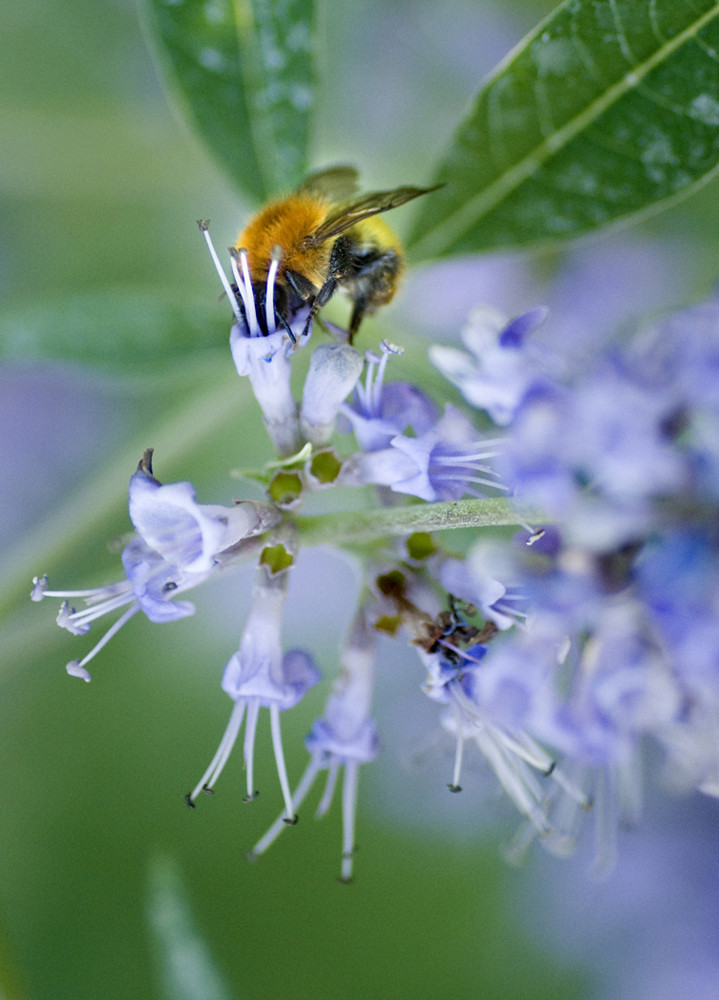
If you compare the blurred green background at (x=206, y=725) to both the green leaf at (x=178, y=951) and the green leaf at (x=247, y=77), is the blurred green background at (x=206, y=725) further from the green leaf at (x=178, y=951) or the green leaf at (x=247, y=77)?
the green leaf at (x=247, y=77)

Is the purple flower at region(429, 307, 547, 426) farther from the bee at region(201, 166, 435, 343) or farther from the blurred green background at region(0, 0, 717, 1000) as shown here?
the blurred green background at region(0, 0, 717, 1000)

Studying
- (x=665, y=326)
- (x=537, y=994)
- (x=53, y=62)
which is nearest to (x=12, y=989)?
(x=665, y=326)

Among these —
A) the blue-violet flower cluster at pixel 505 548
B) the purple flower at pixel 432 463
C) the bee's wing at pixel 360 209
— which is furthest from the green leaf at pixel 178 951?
the bee's wing at pixel 360 209

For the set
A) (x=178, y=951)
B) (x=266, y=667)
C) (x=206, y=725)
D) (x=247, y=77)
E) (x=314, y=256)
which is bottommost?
(x=206, y=725)

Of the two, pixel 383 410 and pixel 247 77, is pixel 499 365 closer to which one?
pixel 383 410

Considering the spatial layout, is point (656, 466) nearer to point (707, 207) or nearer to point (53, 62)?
point (707, 207)

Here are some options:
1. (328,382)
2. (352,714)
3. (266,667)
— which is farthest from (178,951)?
(328,382)

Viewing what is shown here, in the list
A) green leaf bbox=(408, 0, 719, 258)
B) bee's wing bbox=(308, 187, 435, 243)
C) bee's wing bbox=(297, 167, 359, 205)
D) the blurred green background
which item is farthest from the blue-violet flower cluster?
the blurred green background
